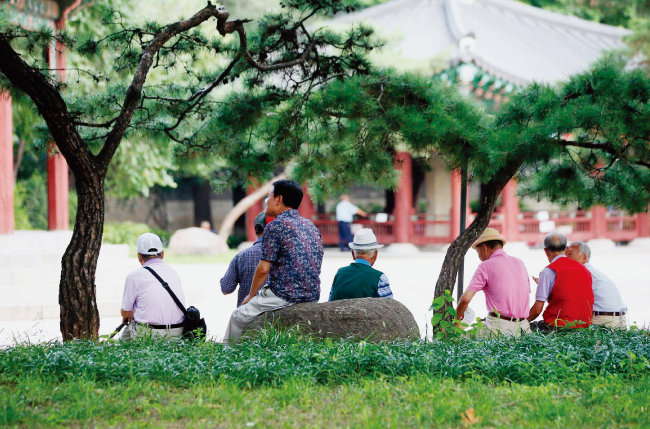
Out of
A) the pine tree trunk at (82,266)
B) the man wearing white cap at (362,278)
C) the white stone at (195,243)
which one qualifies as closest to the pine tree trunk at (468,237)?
the man wearing white cap at (362,278)

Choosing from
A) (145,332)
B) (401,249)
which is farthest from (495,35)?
(145,332)

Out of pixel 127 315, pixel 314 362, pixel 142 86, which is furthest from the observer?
pixel 142 86

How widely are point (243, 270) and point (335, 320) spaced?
1149 millimetres

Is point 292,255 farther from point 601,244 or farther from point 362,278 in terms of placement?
point 601,244

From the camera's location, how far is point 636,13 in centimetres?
1238

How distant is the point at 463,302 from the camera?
211 inches

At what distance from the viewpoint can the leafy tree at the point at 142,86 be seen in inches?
205

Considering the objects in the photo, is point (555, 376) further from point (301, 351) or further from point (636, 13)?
point (636, 13)

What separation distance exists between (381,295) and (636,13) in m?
9.42

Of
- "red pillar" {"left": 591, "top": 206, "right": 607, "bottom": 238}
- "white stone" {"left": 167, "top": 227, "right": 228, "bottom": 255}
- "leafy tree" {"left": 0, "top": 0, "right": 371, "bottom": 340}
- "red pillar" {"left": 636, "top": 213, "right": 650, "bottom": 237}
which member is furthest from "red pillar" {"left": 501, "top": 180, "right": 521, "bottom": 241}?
"leafy tree" {"left": 0, "top": 0, "right": 371, "bottom": 340}

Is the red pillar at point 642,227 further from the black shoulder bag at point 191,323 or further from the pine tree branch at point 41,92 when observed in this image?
the pine tree branch at point 41,92

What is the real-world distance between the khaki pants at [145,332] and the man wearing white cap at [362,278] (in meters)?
1.14

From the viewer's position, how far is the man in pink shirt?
5.43 m

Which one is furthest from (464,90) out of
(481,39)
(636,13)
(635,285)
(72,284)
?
(72,284)
